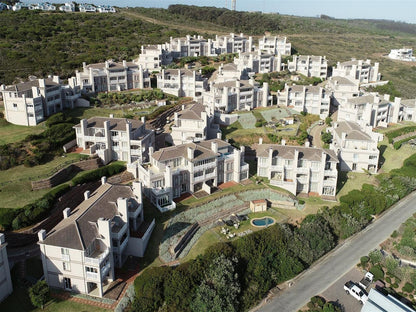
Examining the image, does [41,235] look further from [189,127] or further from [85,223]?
[189,127]

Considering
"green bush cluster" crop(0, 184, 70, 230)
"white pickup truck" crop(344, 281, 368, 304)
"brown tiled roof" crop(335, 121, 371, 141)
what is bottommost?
"white pickup truck" crop(344, 281, 368, 304)

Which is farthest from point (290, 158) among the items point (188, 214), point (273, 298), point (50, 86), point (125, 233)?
point (50, 86)

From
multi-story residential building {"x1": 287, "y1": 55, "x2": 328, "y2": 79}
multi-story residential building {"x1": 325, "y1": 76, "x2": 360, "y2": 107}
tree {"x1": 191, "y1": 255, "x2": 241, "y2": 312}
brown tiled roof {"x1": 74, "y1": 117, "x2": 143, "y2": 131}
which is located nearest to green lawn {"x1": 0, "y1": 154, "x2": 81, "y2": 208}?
brown tiled roof {"x1": 74, "y1": 117, "x2": 143, "y2": 131}

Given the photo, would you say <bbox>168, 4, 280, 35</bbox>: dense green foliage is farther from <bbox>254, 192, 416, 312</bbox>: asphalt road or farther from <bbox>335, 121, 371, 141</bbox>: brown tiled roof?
<bbox>254, 192, 416, 312</bbox>: asphalt road

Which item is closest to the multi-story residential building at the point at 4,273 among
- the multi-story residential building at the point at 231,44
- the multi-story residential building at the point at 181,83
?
the multi-story residential building at the point at 181,83

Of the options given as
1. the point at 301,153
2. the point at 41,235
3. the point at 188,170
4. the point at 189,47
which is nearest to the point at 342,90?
the point at 301,153
